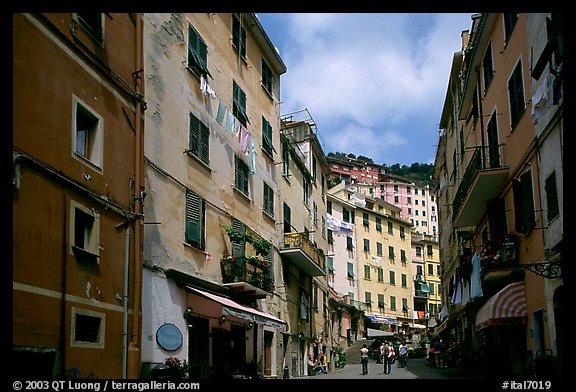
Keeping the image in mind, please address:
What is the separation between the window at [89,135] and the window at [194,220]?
552 centimetres

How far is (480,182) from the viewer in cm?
1991

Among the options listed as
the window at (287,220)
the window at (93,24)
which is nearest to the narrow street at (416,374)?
the window at (287,220)

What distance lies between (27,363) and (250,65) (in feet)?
58.0

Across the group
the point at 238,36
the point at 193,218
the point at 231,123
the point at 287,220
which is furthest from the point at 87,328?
the point at 287,220

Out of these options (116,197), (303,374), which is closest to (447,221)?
(303,374)

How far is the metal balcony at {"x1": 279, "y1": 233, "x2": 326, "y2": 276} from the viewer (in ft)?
96.1

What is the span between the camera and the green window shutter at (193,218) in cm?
1939

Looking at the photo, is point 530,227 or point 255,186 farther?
point 255,186

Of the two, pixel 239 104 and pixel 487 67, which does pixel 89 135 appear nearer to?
pixel 239 104

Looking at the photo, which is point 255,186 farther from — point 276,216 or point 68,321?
point 68,321

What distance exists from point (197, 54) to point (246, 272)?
7369mm

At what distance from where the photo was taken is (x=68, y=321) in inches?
489

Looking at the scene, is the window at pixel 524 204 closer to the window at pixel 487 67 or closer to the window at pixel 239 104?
the window at pixel 487 67

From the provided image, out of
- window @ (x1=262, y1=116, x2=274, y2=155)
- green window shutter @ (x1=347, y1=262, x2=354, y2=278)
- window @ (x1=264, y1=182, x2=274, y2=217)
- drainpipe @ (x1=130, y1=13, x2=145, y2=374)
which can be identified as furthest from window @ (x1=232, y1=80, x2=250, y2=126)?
green window shutter @ (x1=347, y1=262, x2=354, y2=278)
